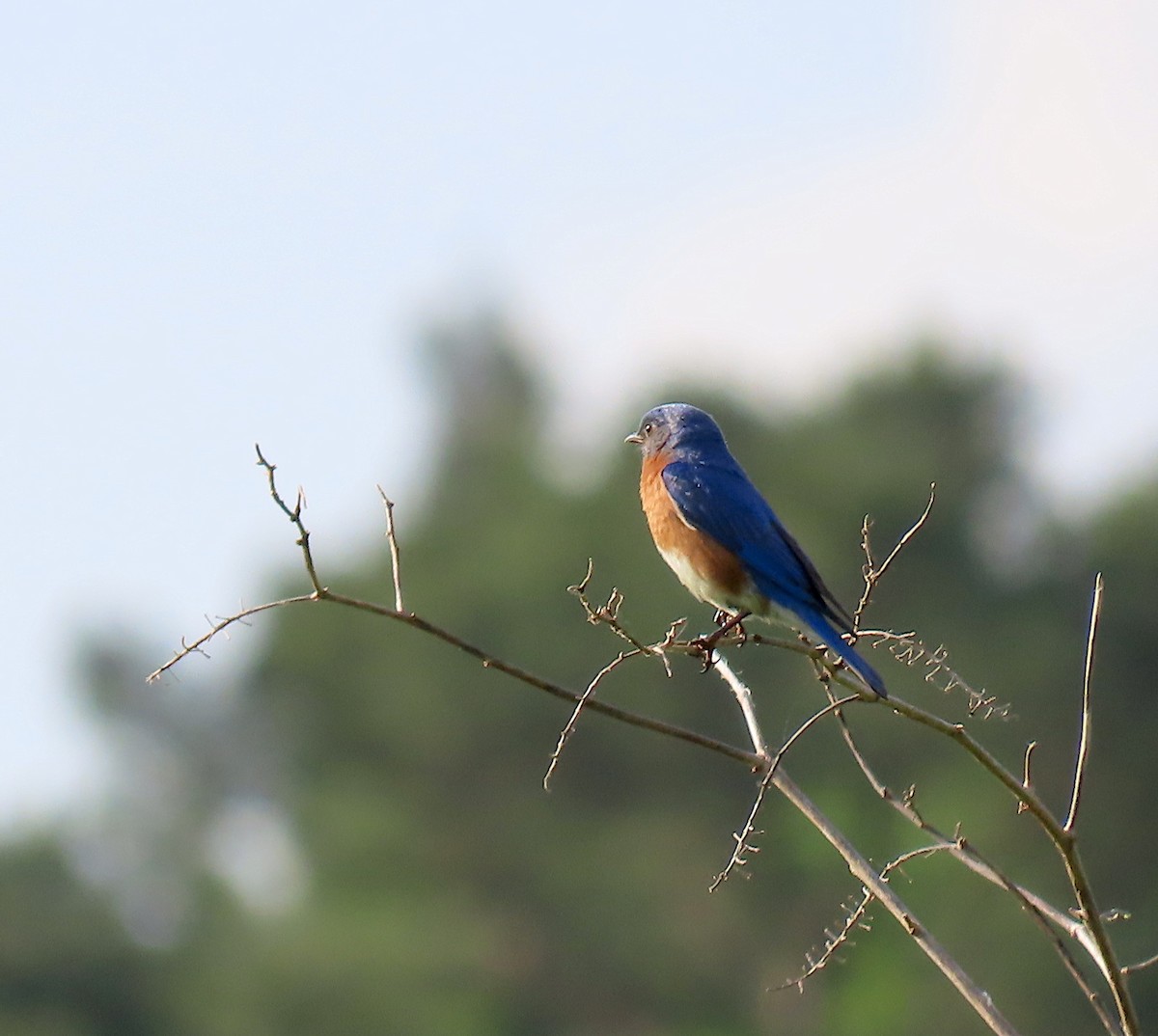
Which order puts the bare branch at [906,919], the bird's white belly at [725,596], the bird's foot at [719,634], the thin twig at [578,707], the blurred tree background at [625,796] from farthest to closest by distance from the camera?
1. the blurred tree background at [625,796]
2. the bird's white belly at [725,596]
3. the bird's foot at [719,634]
4. the thin twig at [578,707]
5. the bare branch at [906,919]

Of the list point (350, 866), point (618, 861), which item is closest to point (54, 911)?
point (350, 866)

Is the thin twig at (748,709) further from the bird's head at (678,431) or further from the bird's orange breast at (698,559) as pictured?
the bird's head at (678,431)

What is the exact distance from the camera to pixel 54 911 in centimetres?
3753

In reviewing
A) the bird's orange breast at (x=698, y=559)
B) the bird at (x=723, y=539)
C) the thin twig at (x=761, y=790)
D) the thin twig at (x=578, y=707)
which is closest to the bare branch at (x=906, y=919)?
the thin twig at (x=761, y=790)

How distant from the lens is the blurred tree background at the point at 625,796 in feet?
112

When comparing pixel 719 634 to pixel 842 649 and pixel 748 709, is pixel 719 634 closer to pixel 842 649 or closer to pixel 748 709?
pixel 842 649

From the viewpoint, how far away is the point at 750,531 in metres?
7.41

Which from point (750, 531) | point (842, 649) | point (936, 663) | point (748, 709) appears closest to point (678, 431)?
point (750, 531)

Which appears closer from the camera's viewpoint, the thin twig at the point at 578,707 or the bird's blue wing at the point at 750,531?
the thin twig at the point at 578,707

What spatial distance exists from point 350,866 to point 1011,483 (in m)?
14.2

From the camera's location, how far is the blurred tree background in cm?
3412

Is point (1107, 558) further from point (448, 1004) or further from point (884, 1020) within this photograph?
point (448, 1004)

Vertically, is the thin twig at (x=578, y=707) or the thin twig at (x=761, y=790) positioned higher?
the thin twig at (x=578, y=707)

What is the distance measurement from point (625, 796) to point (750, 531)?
31.1 metres
